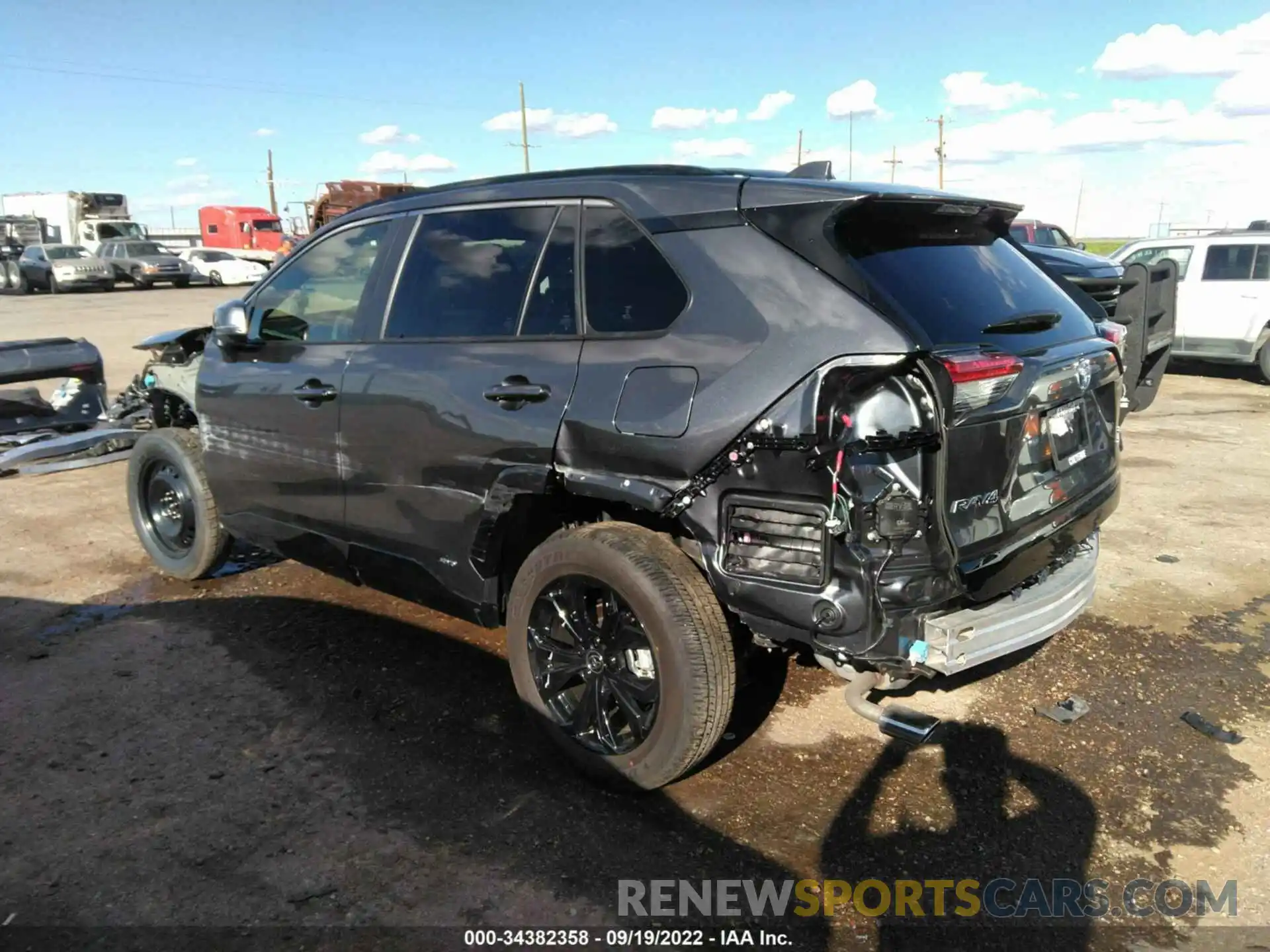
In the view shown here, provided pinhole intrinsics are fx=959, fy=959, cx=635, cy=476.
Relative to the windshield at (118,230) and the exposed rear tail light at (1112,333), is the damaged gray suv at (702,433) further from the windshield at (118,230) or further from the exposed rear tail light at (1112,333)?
the windshield at (118,230)

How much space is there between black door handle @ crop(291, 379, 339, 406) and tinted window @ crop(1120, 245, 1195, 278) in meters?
11.5

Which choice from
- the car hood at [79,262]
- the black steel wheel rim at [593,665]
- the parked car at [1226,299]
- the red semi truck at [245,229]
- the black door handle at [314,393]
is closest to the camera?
the black steel wheel rim at [593,665]

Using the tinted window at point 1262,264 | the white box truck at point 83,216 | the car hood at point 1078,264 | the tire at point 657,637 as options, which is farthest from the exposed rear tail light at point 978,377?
the white box truck at point 83,216

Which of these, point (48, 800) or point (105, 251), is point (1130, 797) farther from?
point (105, 251)

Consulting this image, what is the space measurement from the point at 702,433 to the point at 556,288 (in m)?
0.90

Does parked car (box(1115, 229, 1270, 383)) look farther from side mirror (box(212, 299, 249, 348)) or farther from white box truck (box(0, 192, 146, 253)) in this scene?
white box truck (box(0, 192, 146, 253))

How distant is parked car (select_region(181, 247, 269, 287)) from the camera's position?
34062 mm

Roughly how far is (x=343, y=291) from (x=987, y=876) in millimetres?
3308

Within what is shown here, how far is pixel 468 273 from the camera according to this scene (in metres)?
3.68

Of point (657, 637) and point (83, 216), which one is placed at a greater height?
point (83, 216)

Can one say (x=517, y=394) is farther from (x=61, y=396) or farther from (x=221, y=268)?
(x=221, y=268)

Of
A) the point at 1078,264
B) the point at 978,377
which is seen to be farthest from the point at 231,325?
the point at 1078,264

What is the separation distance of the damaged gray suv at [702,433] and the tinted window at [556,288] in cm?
1

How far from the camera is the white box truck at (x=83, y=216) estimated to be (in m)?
37.9
